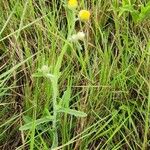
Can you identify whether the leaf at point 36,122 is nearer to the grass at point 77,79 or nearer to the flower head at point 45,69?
the grass at point 77,79

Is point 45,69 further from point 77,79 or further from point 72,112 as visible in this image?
point 77,79

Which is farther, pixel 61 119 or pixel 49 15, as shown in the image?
pixel 49 15

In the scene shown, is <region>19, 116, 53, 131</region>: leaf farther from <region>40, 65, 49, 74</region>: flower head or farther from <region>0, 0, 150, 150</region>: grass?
<region>40, 65, 49, 74</region>: flower head

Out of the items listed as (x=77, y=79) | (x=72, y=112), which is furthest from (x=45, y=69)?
(x=77, y=79)

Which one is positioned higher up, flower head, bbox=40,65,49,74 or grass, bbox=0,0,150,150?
flower head, bbox=40,65,49,74

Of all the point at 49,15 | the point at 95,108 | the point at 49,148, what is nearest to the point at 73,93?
the point at 95,108

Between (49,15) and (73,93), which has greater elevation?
(49,15)

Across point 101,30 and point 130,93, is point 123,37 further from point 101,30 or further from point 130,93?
point 130,93

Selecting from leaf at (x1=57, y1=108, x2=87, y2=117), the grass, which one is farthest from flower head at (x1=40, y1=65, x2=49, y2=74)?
leaf at (x1=57, y1=108, x2=87, y2=117)
